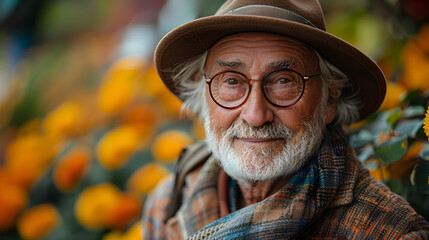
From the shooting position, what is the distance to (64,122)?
287 centimetres

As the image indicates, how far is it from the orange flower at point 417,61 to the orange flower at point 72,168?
2.07 metres

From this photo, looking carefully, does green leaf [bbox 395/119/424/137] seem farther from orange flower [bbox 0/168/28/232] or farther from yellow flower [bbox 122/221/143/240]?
orange flower [bbox 0/168/28/232]

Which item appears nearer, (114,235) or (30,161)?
(114,235)

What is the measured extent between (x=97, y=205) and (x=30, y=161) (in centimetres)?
78

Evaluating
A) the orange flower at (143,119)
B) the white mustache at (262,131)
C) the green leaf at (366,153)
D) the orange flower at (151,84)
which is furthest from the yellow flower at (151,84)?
the green leaf at (366,153)

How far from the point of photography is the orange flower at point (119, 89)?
282cm

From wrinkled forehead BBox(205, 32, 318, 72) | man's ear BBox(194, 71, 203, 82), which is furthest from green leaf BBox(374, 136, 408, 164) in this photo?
man's ear BBox(194, 71, 203, 82)

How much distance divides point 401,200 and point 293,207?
1.39 ft

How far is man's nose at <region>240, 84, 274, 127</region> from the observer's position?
170cm

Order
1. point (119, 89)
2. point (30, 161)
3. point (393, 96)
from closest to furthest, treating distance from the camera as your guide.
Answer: point (393, 96)
point (119, 89)
point (30, 161)

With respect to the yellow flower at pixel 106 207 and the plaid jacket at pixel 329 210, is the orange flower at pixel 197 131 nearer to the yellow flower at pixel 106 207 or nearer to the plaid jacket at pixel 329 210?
the yellow flower at pixel 106 207

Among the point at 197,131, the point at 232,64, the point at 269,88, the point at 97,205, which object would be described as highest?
the point at 232,64

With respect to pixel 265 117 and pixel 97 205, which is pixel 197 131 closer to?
pixel 97 205

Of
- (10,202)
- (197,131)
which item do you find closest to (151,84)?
(197,131)
